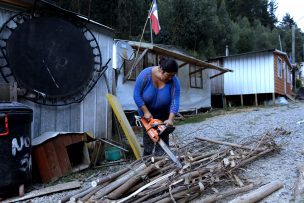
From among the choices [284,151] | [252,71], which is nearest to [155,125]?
[284,151]

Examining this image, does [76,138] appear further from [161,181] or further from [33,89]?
[161,181]

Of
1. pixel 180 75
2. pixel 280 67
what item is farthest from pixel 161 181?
pixel 280 67

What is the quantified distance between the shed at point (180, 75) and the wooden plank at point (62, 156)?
5734 mm

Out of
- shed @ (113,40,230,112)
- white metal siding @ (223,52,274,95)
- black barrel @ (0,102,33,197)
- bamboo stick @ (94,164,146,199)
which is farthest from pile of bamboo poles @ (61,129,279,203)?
white metal siding @ (223,52,274,95)

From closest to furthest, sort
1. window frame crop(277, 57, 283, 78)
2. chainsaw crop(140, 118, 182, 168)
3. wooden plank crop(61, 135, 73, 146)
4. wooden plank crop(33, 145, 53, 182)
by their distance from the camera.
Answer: chainsaw crop(140, 118, 182, 168), wooden plank crop(33, 145, 53, 182), wooden plank crop(61, 135, 73, 146), window frame crop(277, 57, 283, 78)

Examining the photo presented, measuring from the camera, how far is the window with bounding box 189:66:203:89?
1811 centimetres

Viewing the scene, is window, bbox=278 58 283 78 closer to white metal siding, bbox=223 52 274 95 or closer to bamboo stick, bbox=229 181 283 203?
white metal siding, bbox=223 52 274 95

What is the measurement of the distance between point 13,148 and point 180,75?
12.9 meters

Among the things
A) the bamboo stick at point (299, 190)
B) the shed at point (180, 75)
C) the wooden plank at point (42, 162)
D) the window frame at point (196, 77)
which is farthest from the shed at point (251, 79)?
the wooden plank at point (42, 162)

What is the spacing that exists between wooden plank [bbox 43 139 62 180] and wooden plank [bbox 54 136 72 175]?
8 centimetres

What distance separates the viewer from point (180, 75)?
17047 mm

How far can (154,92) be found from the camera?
4734 millimetres

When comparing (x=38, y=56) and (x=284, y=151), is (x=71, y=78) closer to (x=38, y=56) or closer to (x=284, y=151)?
(x=38, y=56)

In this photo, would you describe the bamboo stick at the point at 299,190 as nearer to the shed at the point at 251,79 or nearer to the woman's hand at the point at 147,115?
the woman's hand at the point at 147,115
